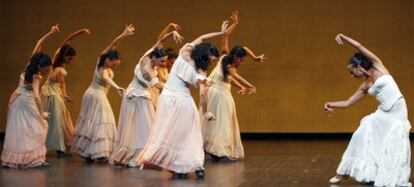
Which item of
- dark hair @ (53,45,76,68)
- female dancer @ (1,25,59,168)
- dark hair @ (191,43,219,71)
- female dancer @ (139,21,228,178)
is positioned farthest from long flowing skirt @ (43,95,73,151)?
dark hair @ (191,43,219,71)

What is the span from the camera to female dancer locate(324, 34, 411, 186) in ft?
23.5

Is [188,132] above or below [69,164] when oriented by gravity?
above

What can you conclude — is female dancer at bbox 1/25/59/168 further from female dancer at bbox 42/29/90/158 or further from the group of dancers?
female dancer at bbox 42/29/90/158

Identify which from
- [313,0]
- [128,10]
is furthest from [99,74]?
[313,0]

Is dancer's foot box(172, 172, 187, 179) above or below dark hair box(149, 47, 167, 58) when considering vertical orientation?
below

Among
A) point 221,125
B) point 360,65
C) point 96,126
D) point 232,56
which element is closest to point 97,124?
point 96,126

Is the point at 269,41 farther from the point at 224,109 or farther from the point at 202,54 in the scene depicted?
the point at 202,54

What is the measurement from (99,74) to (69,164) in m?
1.11

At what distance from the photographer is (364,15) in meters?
13.4

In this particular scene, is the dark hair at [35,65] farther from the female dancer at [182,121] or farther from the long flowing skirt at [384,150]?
the long flowing skirt at [384,150]

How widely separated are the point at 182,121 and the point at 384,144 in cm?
191

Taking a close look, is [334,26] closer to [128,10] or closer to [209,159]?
[128,10]

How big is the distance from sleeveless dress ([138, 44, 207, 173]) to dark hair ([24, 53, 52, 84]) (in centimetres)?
168

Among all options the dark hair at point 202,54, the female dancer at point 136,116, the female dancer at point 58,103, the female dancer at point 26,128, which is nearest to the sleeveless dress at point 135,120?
the female dancer at point 136,116
